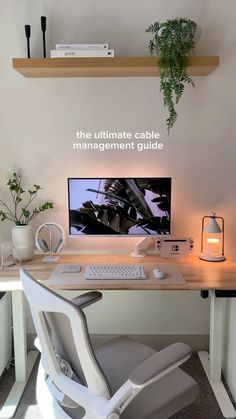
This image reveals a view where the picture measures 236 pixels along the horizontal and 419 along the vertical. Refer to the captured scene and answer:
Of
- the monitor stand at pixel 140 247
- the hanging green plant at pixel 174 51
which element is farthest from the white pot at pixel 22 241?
the hanging green plant at pixel 174 51

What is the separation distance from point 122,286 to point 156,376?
26.6 inches

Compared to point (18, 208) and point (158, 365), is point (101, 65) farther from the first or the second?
point (158, 365)

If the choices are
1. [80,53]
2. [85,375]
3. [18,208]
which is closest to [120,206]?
[18,208]

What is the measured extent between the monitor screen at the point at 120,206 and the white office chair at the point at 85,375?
829 millimetres

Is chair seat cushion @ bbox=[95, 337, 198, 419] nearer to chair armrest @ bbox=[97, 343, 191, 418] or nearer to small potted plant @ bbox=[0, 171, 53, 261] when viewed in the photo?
chair armrest @ bbox=[97, 343, 191, 418]

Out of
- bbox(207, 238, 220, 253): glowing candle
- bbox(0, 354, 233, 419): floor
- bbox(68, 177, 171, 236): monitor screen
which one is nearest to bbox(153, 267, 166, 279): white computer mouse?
bbox(68, 177, 171, 236): monitor screen

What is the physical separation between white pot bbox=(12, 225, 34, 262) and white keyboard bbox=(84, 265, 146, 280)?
0.41 m

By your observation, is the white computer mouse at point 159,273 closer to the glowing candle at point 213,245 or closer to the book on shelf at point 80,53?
the glowing candle at point 213,245

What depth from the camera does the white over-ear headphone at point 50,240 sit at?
91.3 inches

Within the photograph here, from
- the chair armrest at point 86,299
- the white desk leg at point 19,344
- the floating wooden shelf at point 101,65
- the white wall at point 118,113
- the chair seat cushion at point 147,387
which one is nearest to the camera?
the chair seat cushion at point 147,387

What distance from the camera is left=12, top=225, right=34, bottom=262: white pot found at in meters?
2.17

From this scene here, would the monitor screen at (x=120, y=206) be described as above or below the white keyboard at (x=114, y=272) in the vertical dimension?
above

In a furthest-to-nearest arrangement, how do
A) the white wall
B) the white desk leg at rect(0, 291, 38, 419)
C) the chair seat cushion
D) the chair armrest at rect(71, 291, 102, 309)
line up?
the white wall, the white desk leg at rect(0, 291, 38, 419), the chair armrest at rect(71, 291, 102, 309), the chair seat cushion

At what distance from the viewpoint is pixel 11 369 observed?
2316mm
